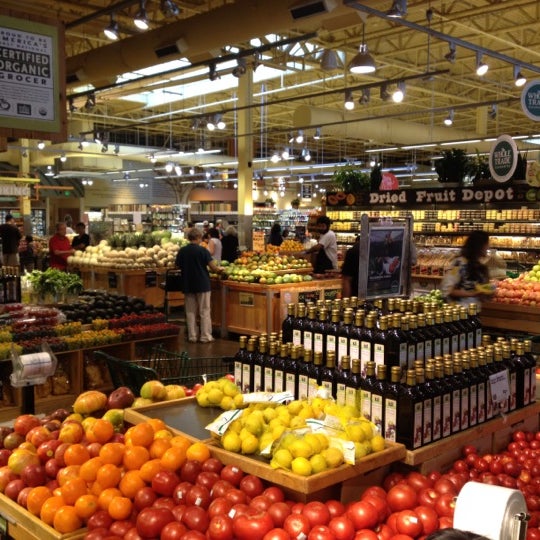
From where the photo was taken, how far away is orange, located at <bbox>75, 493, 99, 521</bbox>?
2398mm

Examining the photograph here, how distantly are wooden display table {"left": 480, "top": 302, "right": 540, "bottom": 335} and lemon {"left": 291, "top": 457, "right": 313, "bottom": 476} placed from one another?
6.41 meters

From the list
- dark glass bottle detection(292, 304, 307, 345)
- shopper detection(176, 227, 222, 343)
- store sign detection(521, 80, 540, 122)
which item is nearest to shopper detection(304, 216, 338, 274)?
shopper detection(176, 227, 222, 343)

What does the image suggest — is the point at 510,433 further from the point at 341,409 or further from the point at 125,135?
the point at 125,135

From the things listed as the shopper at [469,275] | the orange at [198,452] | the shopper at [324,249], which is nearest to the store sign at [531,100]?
the shopper at [324,249]

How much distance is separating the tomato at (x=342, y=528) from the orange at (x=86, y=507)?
882mm

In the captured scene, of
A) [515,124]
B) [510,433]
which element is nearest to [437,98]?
[515,124]

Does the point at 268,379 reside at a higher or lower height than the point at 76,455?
higher

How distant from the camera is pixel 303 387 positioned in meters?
3.28

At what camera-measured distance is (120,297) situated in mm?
7422

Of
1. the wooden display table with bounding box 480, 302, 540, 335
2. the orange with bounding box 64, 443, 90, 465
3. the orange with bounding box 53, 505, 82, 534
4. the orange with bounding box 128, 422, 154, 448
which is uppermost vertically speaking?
the orange with bounding box 128, 422, 154, 448

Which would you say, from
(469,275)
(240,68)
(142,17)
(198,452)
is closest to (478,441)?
(198,452)

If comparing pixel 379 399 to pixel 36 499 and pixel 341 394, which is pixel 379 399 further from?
pixel 36 499

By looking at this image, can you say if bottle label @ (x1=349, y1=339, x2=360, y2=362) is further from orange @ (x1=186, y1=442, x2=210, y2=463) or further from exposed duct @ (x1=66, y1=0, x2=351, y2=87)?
exposed duct @ (x1=66, y1=0, x2=351, y2=87)

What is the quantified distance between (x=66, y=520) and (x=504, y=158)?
9568 mm
